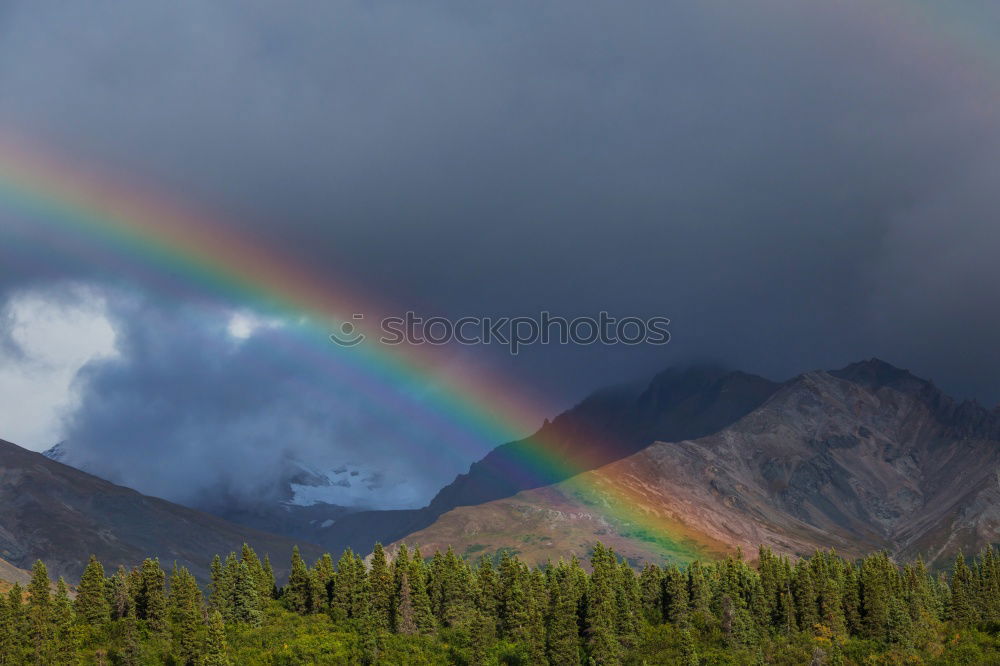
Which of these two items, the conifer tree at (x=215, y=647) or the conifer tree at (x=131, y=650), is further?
the conifer tree at (x=131, y=650)

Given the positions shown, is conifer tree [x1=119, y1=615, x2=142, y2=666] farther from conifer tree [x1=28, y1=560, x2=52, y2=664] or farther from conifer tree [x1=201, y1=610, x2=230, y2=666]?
conifer tree [x1=201, y1=610, x2=230, y2=666]

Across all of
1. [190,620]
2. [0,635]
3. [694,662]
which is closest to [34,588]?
[0,635]

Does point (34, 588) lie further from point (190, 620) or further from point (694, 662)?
point (694, 662)

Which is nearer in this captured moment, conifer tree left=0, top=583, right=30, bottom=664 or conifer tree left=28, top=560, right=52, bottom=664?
conifer tree left=0, top=583, right=30, bottom=664

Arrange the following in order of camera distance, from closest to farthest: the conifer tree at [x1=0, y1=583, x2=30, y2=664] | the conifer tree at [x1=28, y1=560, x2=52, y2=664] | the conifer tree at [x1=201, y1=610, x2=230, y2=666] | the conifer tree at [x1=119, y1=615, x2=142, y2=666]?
the conifer tree at [x1=201, y1=610, x2=230, y2=666] < the conifer tree at [x1=0, y1=583, x2=30, y2=664] < the conifer tree at [x1=28, y1=560, x2=52, y2=664] < the conifer tree at [x1=119, y1=615, x2=142, y2=666]

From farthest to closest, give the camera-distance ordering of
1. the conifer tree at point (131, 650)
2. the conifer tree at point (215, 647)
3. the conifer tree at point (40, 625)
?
1. the conifer tree at point (131, 650)
2. the conifer tree at point (40, 625)
3. the conifer tree at point (215, 647)

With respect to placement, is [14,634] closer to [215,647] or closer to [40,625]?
[40,625]

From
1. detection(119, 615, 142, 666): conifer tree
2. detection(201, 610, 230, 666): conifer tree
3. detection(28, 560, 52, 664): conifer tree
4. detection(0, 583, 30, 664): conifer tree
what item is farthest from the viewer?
detection(119, 615, 142, 666): conifer tree

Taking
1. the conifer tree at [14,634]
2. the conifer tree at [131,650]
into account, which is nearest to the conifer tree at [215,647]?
the conifer tree at [131,650]

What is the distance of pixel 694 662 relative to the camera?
199000mm

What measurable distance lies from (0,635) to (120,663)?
72.6ft

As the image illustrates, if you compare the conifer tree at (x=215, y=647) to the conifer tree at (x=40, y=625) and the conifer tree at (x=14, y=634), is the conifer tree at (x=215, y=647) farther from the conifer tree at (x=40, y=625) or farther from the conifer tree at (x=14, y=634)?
the conifer tree at (x=14, y=634)

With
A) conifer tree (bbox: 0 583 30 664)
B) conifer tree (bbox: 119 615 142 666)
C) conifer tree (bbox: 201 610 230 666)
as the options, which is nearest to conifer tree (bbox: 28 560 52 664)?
conifer tree (bbox: 0 583 30 664)

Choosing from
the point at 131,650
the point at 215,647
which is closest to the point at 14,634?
the point at 131,650
